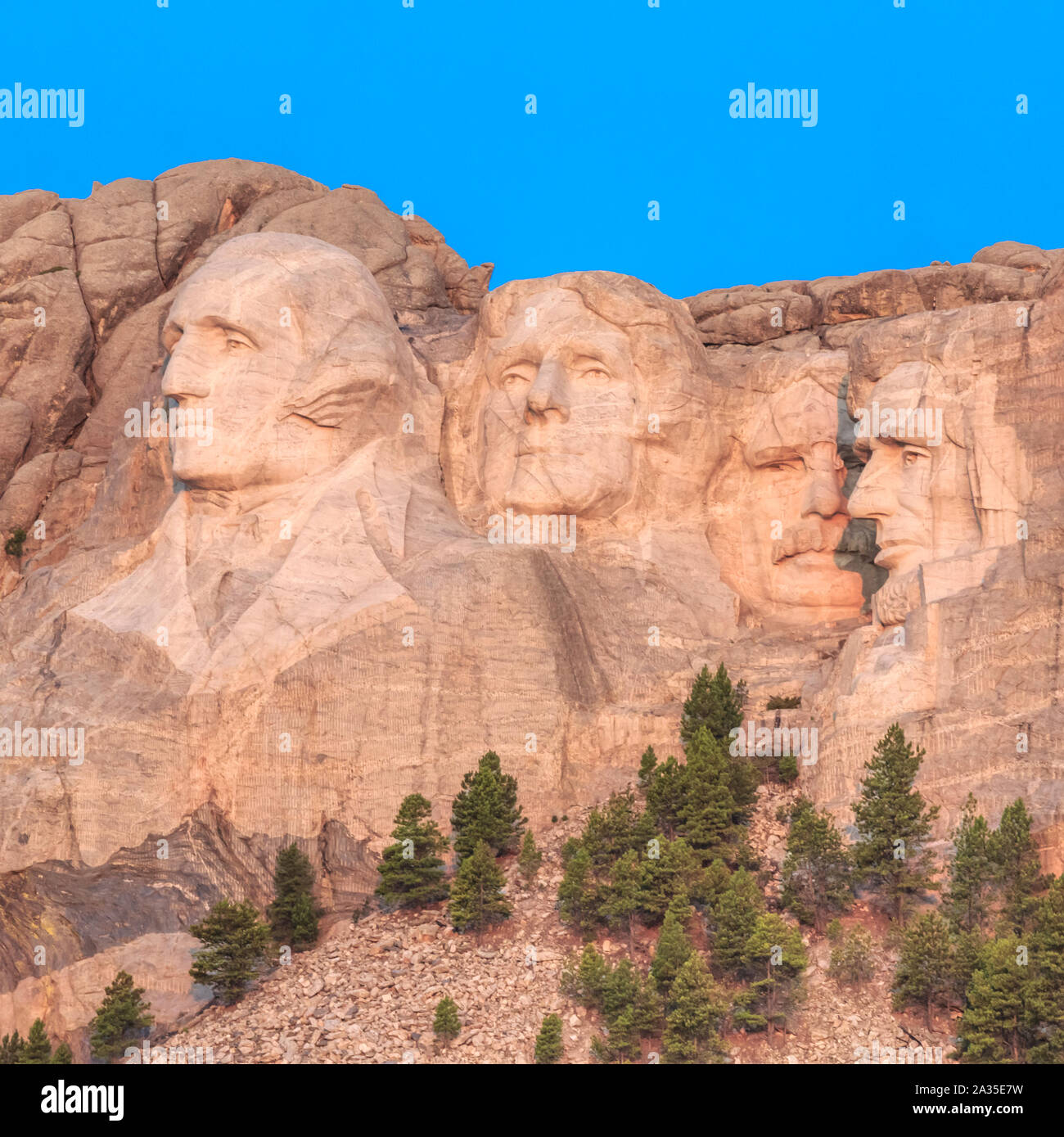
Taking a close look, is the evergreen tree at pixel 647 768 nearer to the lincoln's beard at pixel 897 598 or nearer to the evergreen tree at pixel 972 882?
the lincoln's beard at pixel 897 598

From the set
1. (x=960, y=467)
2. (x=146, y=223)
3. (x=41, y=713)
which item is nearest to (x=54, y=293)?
(x=146, y=223)

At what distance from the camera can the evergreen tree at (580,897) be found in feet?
105

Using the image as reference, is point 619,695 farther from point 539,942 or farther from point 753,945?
point 753,945

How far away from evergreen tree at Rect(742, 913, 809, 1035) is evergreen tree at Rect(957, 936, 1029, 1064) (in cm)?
267

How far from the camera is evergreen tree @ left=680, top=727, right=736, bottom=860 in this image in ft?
108

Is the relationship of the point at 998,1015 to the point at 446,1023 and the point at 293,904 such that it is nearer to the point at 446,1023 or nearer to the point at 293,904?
the point at 446,1023

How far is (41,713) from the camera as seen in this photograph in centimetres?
3669

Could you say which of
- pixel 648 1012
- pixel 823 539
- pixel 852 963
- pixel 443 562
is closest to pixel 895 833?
pixel 852 963

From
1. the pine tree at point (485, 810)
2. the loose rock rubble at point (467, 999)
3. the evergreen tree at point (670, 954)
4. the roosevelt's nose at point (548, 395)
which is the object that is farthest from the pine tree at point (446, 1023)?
the roosevelt's nose at point (548, 395)

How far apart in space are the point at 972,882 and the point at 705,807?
14.1 feet

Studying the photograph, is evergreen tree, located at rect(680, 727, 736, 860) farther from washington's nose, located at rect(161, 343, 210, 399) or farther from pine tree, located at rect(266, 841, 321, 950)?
washington's nose, located at rect(161, 343, 210, 399)

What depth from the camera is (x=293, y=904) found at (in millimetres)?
34250

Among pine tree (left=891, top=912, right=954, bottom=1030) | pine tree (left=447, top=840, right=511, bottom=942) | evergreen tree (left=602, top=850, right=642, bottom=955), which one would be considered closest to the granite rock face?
pine tree (left=447, top=840, right=511, bottom=942)

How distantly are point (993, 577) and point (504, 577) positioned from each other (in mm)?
7497
